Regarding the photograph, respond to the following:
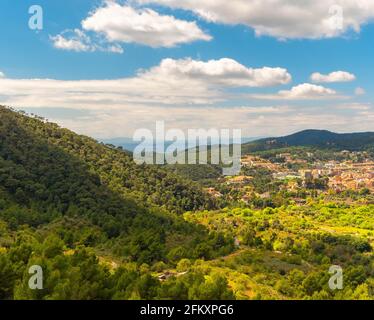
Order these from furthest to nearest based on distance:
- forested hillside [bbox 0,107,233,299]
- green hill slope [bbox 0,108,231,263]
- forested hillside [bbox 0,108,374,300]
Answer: green hill slope [bbox 0,108,231,263]
forested hillside [bbox 0,107,233,299]
forested hillside [bbox 0,108,374,300]

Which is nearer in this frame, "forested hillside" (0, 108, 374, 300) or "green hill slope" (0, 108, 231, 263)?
"forested hillside" (0, 108, 374, 300)

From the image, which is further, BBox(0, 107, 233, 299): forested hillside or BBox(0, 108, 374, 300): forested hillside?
BBox(0, 107, 233, 299): forested hillside

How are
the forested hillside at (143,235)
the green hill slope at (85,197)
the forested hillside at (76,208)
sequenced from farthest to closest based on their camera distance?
the green hill slope at (85,197) → the forested hillside at (76,208) → the forested hillside at (143,235)

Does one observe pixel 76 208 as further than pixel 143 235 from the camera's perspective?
Yes

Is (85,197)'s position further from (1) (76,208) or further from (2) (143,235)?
(2) (143,235)

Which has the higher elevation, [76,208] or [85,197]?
[85,197]

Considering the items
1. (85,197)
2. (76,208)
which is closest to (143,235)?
(76,208)

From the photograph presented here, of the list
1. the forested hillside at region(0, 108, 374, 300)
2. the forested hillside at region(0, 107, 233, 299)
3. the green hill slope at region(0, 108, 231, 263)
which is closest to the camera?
the forested hillside at region(0, 108, 374, 300)

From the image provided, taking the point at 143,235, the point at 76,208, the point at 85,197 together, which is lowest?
the point at 143,235

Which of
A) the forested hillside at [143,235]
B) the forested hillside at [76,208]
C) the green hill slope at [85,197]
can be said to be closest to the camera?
the forested hillside at [143,235]

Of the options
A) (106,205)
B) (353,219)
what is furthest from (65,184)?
(353,219)

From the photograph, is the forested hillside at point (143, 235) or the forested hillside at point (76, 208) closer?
the forested hillside at point (143, 235)
